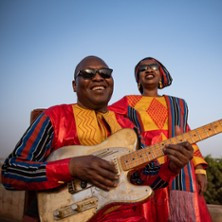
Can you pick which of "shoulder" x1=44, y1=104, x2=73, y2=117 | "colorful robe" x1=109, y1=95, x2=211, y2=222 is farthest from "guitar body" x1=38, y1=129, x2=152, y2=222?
"colorful robe" x1=109, y1=95, x2=211, y2=222

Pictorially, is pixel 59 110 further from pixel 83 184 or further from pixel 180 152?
pixel 180 152

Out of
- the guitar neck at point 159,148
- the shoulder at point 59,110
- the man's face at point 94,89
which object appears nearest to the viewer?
the guitar neck at point 159,148

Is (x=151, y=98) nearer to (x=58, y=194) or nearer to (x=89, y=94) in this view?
(x=89, y=94)

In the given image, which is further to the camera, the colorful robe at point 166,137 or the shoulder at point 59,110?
the colorful robe at point 166,137

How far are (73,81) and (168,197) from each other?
1427 millimetres

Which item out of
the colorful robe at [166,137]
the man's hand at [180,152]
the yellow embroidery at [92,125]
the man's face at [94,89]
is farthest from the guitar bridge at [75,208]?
the colorful robe at [166,137]

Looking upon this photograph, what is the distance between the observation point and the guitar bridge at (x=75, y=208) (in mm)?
1783

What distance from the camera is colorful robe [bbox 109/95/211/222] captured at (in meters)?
2.63

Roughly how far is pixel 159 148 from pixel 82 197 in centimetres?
58

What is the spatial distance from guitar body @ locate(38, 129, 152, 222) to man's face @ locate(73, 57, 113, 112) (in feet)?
1.50

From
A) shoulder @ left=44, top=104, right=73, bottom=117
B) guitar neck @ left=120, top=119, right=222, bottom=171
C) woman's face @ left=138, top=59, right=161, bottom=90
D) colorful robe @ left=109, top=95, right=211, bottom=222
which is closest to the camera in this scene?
guitar neck @ left=120, top=119, right=222, bottom=171

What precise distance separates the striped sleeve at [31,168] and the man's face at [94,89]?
49cm

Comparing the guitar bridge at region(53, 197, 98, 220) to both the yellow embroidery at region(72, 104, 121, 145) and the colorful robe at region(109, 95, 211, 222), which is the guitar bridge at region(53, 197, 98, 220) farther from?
the colorful robe at region(109, 95, 211, 222)

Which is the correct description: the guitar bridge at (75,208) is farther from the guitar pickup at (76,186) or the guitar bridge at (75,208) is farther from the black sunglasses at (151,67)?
the black sunglasses at (151,67)
